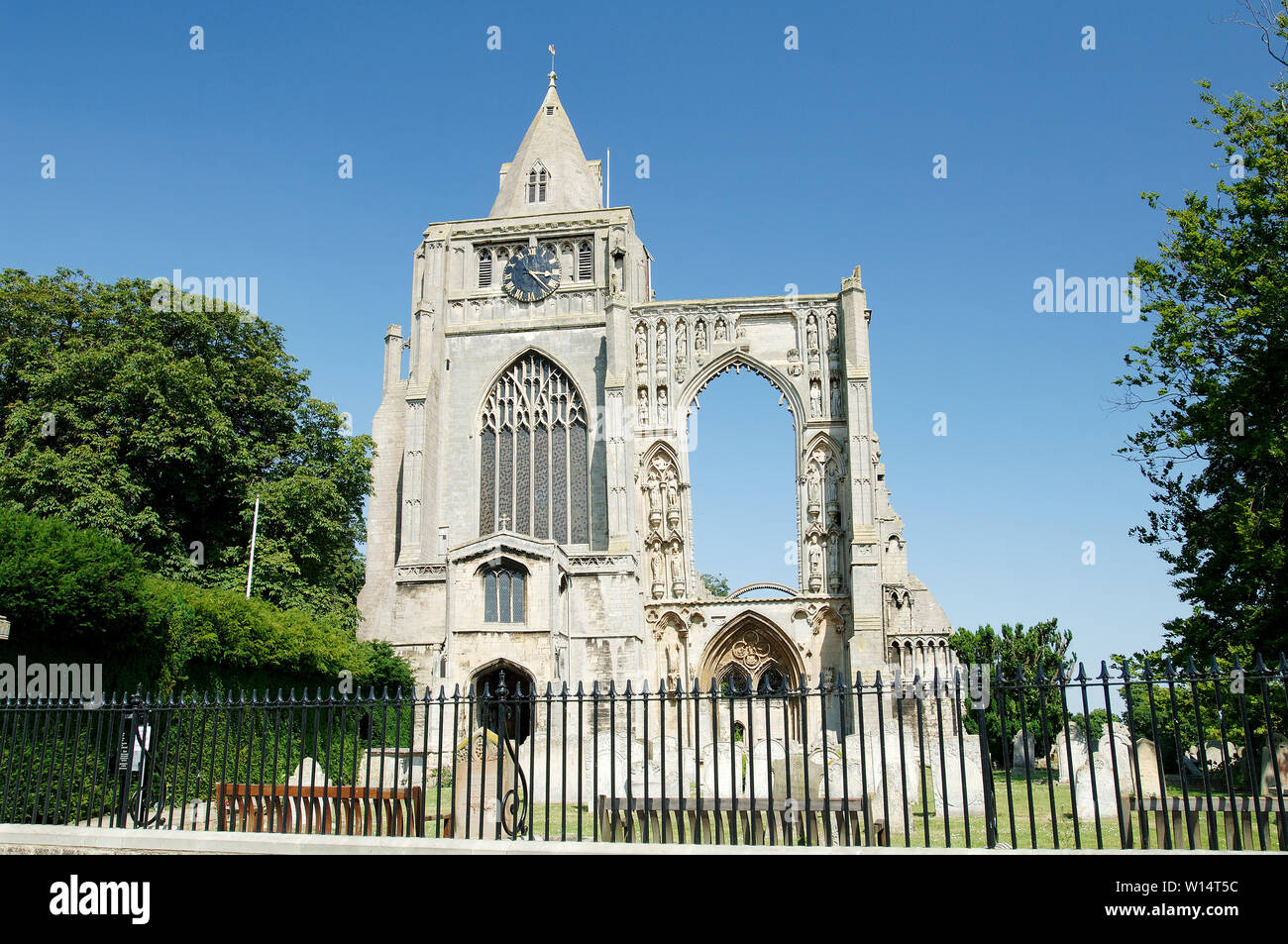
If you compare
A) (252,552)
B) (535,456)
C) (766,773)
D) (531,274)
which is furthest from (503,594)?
(766,773)

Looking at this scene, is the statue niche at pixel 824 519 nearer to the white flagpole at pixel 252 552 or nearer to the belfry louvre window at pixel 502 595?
the belfry louvre window at pixel 502 595

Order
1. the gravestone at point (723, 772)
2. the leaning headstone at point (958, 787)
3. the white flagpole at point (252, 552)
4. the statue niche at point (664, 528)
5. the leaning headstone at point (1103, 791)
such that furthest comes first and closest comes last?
the statue niche at point (664, 528)
the white flagpole at point (252, 552)
the gravestone at point (723, 772)
the leaning headstone at point (958, 787)
the leaning headstone at point (1103, 791)

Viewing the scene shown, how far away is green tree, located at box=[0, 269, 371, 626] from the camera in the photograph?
2458 centimetres

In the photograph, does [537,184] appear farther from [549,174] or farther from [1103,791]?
[1103,791]

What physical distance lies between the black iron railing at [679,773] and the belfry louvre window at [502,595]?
13.6 ft

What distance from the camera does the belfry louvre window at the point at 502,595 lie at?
99.5ft

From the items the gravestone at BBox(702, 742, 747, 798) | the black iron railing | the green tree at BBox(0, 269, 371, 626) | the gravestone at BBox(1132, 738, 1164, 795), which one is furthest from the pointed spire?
the gravestone at BBox(1132, 738, 1164, 795)

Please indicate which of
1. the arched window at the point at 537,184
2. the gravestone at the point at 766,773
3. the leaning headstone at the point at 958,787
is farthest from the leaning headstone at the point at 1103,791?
the arched window at the point at 537,184

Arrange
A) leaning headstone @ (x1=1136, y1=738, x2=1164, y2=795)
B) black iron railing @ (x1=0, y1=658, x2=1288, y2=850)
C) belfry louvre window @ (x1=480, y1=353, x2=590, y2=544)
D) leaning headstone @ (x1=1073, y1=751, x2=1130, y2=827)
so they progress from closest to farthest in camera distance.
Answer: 1. black iron railing @ (x1=0, y1=658, x2=1288, y2=850)
2. leaning headstone @ (x1=1073, y1=751, x2=1130, y2=827)
3. leaning headstone @ (x1=1136, y1=738, x2=1164, y2=795)
4. belfry louvre window @ (x1=480, y1=353, x2=590, y2=544)

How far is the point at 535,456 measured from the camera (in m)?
36.3

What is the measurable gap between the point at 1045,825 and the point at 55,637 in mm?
15468

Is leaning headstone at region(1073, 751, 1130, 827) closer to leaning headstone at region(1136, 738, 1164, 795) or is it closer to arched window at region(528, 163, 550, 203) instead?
leaning headstone at region(1136, 738, 1164, 795)
